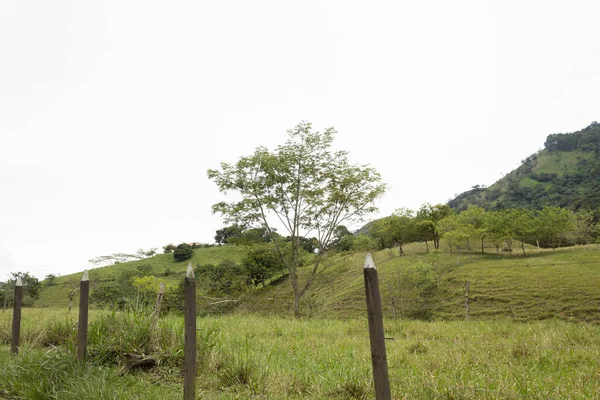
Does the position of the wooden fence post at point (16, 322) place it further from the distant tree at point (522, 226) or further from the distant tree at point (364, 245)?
the distant tree at point (522, 226)

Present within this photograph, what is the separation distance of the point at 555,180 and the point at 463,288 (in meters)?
120

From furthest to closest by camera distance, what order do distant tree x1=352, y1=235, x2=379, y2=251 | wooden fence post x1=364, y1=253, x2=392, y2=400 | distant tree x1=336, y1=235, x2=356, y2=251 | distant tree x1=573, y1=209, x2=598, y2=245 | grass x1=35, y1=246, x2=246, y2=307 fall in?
grass x1=35, y1=246, x2=246, y2=307 < distant tree x1=573, y1=209, x2=598, y2=245 < distant tree x1=352, y1=235, x2=379, y2=251 < distant tree x1=336, y1=235, x2=356, y2=251 < wooden fence post x1=364, y1=253, x2=392, y2=400

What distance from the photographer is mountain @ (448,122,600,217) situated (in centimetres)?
11253

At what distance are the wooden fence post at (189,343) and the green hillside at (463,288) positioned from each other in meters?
20.6

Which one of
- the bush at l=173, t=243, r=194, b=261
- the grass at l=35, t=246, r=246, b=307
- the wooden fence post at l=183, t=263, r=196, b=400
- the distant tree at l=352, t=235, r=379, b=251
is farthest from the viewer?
the bush at l=173, t=243, r=194, b=261

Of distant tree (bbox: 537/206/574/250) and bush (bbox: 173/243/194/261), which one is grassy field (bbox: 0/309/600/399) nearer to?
distant tree (bbox: 537/206/574/250)

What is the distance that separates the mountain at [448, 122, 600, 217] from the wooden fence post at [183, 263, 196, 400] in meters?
103

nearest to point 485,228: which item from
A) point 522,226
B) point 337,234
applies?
point 522,226

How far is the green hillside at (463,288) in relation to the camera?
31.7 meters

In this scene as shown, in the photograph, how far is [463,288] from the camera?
40.4 meters

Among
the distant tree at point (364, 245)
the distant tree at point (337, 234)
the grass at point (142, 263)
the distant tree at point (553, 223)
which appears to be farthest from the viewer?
the grass at point (142, 263)

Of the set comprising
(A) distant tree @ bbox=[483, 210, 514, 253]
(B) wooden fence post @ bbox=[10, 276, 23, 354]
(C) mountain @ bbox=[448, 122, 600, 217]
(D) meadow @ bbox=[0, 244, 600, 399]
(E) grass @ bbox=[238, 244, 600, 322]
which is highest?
(C) mountain @ bbox=[448, 122, 600, 217]

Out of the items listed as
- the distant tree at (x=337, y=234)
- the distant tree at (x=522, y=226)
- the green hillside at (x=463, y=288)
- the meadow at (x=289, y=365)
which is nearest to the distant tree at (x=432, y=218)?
the green hillside at (x=463, y=288)

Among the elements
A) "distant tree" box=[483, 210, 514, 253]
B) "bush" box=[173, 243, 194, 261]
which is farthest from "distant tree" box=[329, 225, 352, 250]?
"bush" box=[173, 243, 194, 261]
